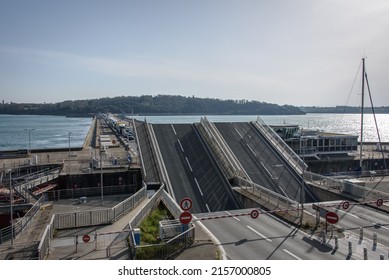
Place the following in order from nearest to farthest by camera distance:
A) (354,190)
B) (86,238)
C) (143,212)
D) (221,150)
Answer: (86,238) < (143,212) < (354,190) < (221,150)

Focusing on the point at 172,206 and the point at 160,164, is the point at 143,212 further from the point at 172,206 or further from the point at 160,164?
the point at 160,164

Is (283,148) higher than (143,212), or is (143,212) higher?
(283,148)

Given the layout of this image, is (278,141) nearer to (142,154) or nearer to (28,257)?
(142,154)

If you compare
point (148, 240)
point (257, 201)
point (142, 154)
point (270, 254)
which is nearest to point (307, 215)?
point (257, 201)

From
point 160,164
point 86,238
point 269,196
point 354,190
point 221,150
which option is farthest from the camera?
point 221,150

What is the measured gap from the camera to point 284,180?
3147cm

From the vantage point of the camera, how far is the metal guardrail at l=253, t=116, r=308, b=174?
1355 inches

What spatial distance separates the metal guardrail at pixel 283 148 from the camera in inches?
1355

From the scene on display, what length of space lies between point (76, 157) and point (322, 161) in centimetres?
3263

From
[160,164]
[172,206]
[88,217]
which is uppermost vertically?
[160,164]


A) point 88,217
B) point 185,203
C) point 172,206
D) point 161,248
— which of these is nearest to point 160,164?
point 172,206

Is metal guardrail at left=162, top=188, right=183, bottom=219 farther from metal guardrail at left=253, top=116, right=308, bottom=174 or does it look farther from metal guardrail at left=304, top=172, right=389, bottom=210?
metal guardrail at left=253, top=116, right=308, bottom=174

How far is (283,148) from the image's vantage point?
37312mm

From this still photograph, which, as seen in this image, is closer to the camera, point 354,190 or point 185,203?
point 185,203
